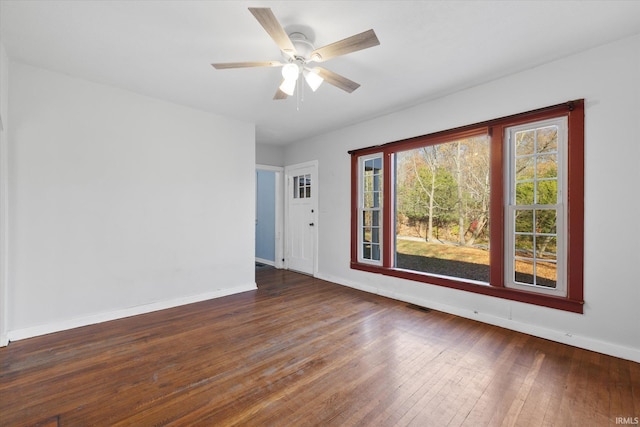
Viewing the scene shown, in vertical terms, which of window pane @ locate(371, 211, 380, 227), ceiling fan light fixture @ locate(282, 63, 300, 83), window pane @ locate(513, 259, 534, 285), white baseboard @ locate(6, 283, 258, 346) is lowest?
white baseboard @ locate(6, 283, 258, 346)

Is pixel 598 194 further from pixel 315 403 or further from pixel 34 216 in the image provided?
pixel 34 216

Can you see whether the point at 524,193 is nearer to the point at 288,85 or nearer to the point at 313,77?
the point at 313,77

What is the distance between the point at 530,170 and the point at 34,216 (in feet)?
16.6

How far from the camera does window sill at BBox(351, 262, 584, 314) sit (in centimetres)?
256

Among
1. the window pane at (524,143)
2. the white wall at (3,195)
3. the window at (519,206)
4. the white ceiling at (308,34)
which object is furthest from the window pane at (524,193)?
the white wall at (3,195)

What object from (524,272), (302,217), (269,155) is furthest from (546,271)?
(269,155)

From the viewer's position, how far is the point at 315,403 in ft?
5.74

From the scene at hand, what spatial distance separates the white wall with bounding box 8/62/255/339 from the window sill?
2423mm

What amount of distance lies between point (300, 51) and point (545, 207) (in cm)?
275

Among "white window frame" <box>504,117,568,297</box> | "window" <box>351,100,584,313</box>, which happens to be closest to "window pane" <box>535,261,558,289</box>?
"window" <box>351,100,584,313</box>

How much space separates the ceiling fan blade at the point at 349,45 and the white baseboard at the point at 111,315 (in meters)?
3.35

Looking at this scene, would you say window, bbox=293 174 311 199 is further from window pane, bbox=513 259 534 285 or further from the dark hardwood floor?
window pane, bbox=513 259 534 285

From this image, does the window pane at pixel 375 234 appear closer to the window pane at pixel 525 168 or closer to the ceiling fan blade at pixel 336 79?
the window pane at pixel 525 168

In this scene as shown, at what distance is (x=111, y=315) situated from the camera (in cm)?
312
